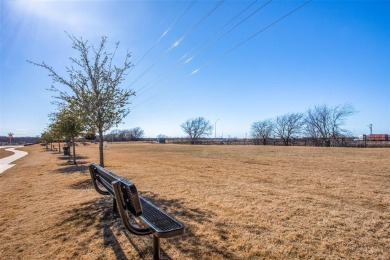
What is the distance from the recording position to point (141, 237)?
368 centimetres

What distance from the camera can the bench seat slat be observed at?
99.3 inches

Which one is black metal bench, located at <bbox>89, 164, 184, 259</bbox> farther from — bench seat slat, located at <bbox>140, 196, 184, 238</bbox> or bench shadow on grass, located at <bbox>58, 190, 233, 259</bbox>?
bench shadow on grass, located at <bbox>58, 190, 233, 259</bbox>

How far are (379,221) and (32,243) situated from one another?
18.2 ft

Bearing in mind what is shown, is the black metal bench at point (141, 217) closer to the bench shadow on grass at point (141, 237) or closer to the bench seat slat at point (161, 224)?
the bench seat slat at point (161, 224)

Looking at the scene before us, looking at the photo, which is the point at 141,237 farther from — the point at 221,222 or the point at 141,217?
the point at 221,222

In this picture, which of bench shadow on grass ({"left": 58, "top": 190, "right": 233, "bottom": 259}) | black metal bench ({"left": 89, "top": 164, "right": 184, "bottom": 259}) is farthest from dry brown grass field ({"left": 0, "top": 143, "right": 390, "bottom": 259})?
black metal bench ({"left": 89, "top": 164, "right": 184, "bottom": 259})

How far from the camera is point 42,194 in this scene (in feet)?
22.6

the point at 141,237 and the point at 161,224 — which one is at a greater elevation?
the point at 161,224

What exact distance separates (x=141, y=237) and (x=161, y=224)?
44.9 inches

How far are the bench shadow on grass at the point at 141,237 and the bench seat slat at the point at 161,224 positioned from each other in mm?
539

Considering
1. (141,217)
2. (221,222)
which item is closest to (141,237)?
(141,217)

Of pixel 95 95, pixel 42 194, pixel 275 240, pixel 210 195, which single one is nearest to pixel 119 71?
pixel 95 95

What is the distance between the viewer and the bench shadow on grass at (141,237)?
3230 mm

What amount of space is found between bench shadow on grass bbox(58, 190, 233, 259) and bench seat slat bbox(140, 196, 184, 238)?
539 millimetres
